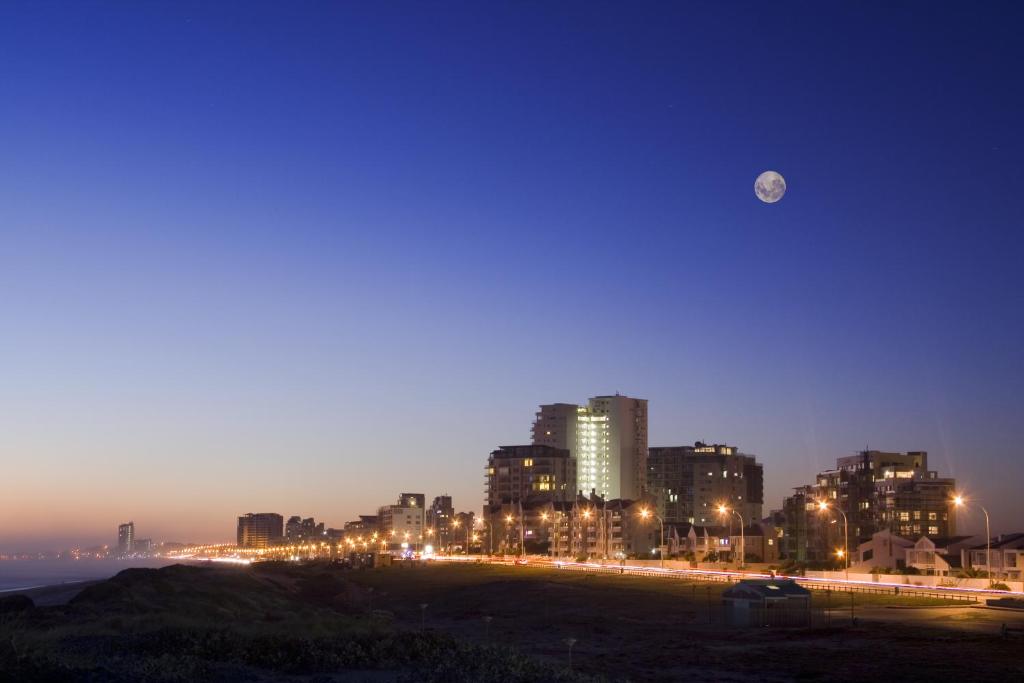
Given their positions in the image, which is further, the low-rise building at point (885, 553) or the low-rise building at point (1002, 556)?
the low-rise building at point (885, 553)

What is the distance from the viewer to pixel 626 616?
76.5m

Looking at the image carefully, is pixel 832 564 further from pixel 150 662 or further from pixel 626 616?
pixel 150 662

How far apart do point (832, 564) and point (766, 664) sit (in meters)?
84.2

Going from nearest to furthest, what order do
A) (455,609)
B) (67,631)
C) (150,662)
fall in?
(150,662), (67,631), (455,609)

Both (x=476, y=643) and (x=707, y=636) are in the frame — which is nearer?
(x=476, y=643)

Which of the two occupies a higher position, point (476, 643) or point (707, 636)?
point (476, 643)

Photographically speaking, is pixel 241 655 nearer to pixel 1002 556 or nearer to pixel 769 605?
pixel 769 605

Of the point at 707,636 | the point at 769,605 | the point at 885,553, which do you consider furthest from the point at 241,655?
the point at 885,553

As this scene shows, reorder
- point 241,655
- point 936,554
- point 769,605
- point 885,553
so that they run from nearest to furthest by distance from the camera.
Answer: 1. point 241,655
2. point 769,605
3. point 936,554
4. point 885,553

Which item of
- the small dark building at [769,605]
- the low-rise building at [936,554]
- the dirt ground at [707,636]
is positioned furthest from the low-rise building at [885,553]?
the small dark building at [769,605]

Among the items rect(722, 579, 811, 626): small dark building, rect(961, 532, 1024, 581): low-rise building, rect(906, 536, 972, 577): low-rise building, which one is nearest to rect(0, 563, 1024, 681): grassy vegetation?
rect(722, 579, 811, 626): small dark building

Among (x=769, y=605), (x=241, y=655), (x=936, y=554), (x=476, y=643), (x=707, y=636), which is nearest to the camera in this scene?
(x=241, y=655)

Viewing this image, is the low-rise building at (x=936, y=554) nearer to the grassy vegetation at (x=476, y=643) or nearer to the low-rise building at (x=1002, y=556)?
the low-rise building at (x=1002, y=556)

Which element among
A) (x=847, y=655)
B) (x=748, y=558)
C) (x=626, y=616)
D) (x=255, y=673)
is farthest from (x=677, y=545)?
(x=255, y=673)
